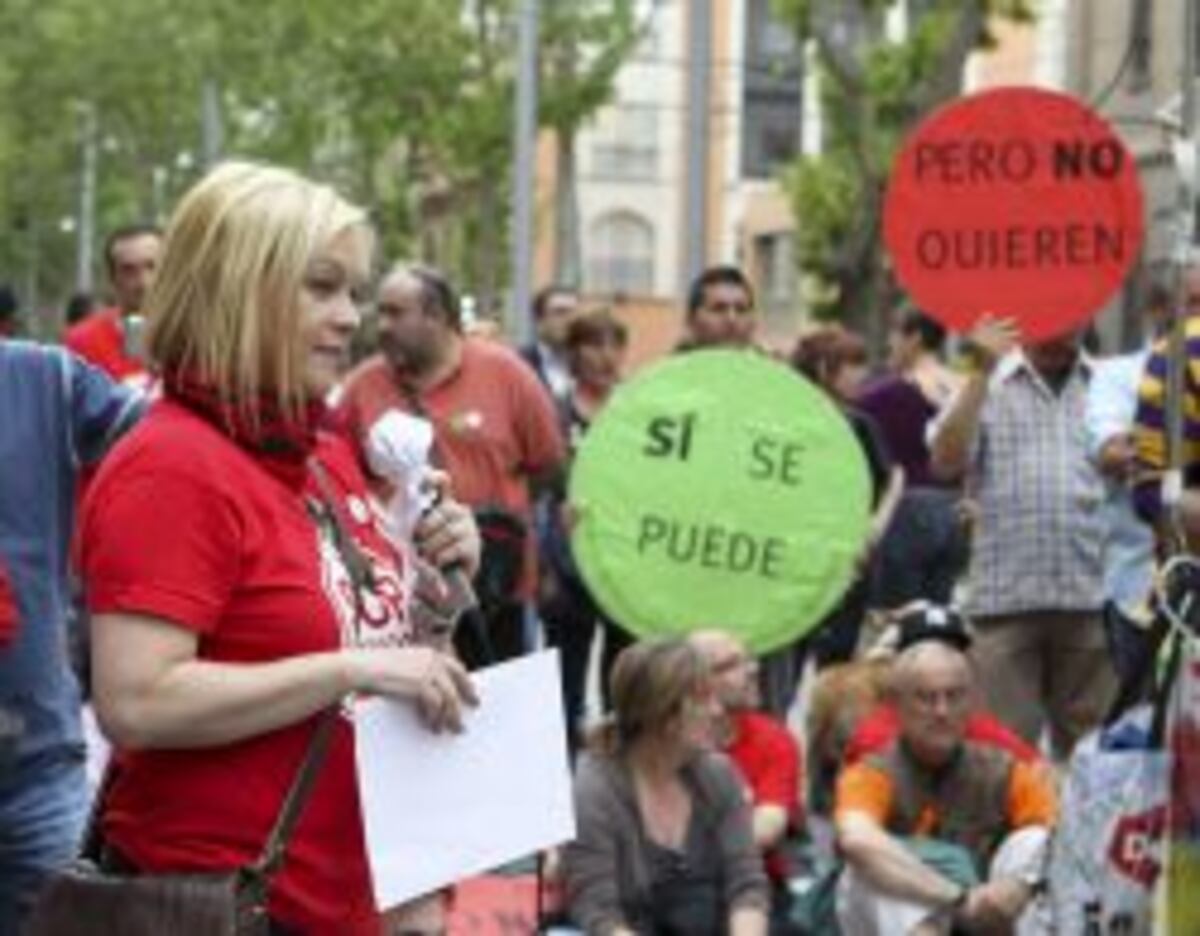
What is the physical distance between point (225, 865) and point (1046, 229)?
19.4ft

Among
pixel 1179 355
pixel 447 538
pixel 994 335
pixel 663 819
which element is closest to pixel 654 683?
pixel 663 819

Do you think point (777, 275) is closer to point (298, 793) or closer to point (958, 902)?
point (958, 902)

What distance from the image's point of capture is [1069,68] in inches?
1427

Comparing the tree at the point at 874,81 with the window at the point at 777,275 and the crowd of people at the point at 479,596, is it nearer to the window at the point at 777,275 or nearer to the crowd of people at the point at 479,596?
the crowd of people at the point at 479,596

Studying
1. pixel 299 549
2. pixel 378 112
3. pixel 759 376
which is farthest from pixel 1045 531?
pixel 378 112

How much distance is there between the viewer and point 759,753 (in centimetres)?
893

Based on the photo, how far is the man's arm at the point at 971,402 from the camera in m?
9.51

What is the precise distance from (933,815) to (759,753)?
28.7 inches

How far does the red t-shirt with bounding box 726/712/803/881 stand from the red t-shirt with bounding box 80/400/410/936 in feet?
15.6

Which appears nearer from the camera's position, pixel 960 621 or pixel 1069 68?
pixel 960 621

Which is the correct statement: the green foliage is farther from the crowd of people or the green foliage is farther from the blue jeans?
the blue jeans

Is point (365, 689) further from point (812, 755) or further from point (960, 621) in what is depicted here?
point (812, 755)

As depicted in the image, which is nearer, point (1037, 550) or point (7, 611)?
point (7, 611)

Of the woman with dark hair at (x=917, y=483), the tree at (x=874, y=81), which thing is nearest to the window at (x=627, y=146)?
the tree at (x=874, y=81)
